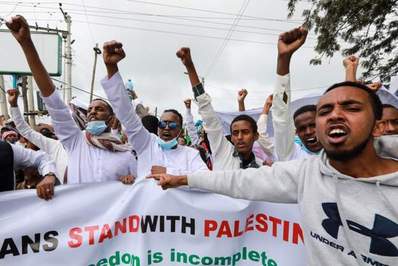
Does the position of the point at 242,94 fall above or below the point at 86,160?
above

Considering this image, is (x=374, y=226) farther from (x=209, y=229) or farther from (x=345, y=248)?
(x=209, y=229)

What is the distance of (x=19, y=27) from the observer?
224cm

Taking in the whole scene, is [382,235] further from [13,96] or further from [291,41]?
[13,96]

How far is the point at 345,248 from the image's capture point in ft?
5.07

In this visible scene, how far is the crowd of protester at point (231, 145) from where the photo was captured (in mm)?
1587

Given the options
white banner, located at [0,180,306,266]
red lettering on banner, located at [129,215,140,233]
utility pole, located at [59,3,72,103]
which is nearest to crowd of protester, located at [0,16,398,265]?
white banner, located at [0,180,306,266]

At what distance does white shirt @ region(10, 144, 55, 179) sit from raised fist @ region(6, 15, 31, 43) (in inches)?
31.8

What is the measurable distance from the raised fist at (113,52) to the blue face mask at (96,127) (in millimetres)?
648

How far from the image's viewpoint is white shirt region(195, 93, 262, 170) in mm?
3000

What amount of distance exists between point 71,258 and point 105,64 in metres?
1.30

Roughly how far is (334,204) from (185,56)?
5.38 feet

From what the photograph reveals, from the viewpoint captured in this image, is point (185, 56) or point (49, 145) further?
point (49, 145)

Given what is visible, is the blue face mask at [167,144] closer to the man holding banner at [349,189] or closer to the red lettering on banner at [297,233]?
the red lettering on banner at [297,233]

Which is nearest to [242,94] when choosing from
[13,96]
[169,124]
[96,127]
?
[169,124]
